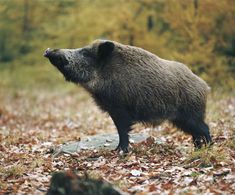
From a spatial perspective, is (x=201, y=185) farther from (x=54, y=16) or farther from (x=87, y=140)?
(x=54, y=16)

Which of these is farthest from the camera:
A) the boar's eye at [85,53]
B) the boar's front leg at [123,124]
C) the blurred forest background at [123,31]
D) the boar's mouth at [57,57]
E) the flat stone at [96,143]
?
the blurred forest background at [123,31]

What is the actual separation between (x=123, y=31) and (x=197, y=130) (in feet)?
39.9

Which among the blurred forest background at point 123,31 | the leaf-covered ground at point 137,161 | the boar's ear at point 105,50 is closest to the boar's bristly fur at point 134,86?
the boar's ear at point 105,50

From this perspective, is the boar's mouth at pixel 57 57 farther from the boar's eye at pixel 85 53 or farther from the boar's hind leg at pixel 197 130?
the boar's hind leg at pixel 197 130

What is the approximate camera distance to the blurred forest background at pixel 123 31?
54.7ft

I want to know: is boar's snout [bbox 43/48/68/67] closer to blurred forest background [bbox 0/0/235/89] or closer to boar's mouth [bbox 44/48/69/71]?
boar's mouth [bbox 44/48/69/71]

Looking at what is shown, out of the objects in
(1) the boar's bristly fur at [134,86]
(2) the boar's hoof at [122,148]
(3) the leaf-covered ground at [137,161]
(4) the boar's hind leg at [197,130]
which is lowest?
(3) the leaf-covered ground at [137,161]

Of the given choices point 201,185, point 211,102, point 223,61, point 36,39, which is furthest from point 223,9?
point 36,39

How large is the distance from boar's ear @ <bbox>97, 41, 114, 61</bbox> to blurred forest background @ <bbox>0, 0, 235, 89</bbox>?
27.6 feet

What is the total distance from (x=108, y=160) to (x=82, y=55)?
73.5 inches

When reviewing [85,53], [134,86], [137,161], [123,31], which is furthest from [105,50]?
[123,31]

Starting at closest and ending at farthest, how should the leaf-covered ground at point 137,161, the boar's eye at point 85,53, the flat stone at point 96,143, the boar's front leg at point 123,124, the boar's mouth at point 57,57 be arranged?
1. the leaf-covered ground at point 137,161
2. the boar's front leg at point 123,124
3. the boar's mouth at point 57,57
4. the boar's eye at point 85,53
5. the flat stone at point 96,143

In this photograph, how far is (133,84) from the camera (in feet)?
26.0

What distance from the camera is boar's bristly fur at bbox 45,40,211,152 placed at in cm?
788
